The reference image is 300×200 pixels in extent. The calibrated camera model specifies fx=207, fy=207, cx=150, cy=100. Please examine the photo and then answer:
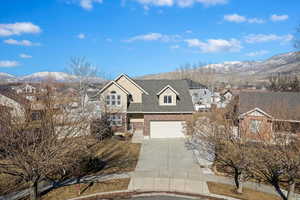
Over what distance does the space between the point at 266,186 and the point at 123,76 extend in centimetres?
1895

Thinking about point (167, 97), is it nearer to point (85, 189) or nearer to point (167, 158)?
point (167, 158)

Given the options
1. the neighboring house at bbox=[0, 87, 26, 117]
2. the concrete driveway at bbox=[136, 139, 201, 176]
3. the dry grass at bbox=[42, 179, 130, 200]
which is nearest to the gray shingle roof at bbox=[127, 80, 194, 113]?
the concrete driveway at bbox=[136, 139, 201, 176]

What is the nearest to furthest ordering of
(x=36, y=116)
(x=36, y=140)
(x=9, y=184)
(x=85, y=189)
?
(x=36, y=140) → (x=36, y=116) → (x=85, y=189) → (x=9, y=184)

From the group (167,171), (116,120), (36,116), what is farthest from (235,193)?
(116,120)

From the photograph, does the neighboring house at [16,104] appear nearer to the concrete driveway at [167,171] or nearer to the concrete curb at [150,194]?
the concrete curb at [150,194]

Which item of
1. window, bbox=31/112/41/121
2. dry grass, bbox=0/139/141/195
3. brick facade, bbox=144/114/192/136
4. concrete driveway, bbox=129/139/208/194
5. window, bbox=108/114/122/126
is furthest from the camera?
window, bbox=108/114/122/126

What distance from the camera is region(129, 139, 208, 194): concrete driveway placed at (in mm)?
12758

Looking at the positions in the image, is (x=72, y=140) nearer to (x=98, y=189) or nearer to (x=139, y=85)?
(x=98, y=189)

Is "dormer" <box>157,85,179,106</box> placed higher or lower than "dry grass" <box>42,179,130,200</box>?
higher

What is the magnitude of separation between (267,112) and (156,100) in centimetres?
1238

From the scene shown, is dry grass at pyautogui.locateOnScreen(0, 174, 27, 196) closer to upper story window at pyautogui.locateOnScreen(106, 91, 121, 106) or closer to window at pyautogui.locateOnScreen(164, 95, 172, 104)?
upper story window at pyautogui.locateOnScreen(106, 91, 121, 106)

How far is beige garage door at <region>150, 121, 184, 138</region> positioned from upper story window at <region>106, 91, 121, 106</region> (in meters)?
5.10

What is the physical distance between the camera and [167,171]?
1497 cm

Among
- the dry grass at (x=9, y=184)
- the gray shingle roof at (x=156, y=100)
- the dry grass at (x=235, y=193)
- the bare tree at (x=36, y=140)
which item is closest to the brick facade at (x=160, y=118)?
the gray shingle roof at (x=156, y=100)
